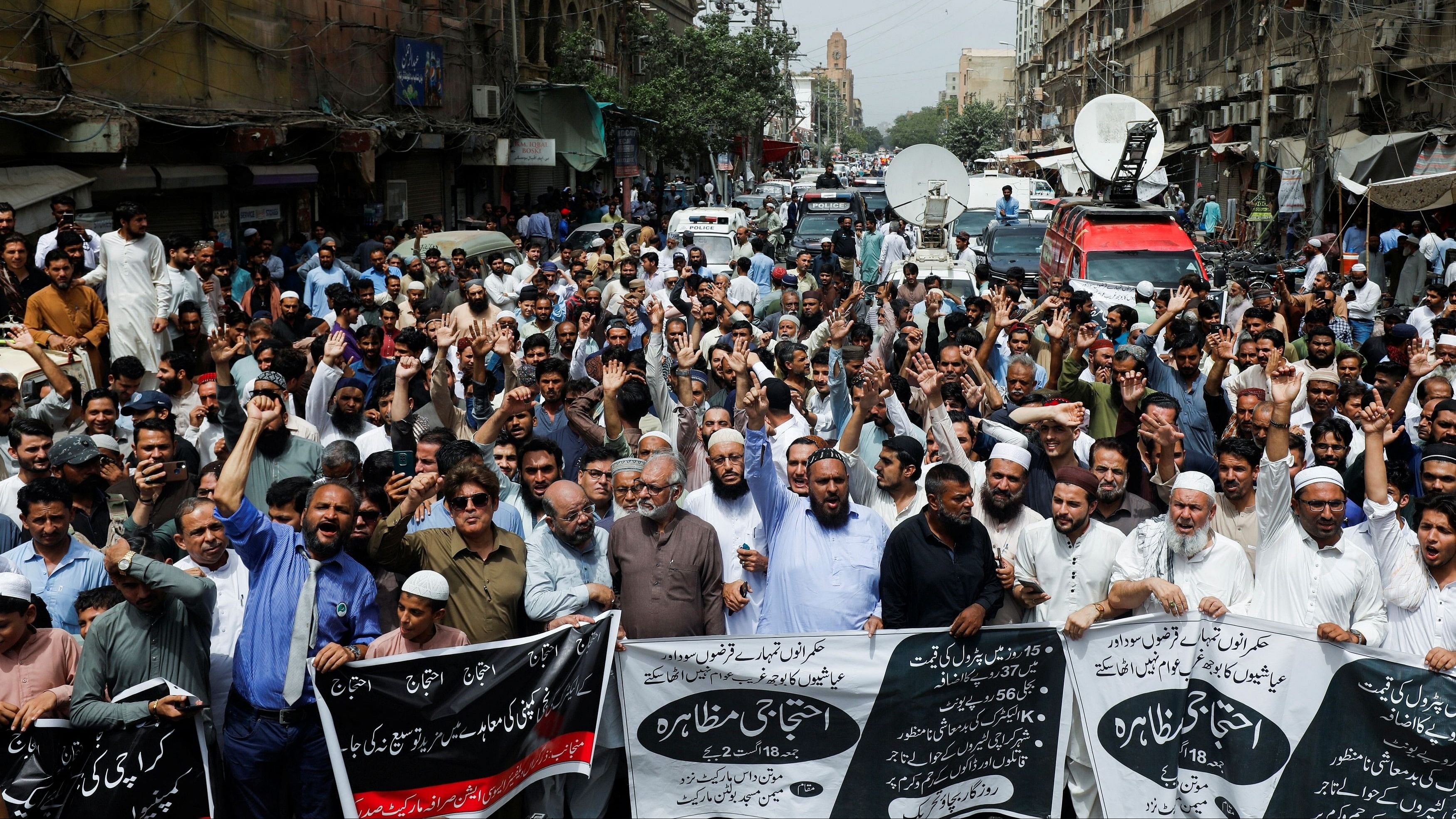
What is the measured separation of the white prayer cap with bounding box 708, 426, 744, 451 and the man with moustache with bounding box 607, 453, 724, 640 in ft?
1.41

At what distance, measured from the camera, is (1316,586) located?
17.0 ft

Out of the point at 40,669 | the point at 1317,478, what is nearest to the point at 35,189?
the point at 40,669

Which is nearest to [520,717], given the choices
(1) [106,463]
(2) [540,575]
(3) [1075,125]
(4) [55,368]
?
(2) [540,575]

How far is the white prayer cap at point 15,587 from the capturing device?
4480mm

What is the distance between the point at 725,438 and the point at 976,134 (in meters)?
84.9

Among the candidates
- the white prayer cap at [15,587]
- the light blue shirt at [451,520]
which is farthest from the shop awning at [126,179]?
the white prayer cap at [15,587]

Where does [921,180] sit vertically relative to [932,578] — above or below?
above

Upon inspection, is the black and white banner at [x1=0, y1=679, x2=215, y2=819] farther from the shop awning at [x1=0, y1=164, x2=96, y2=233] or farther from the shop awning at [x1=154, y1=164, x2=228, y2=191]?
the shop awning at [x1=154, y1=164, x2=228, y2=191]

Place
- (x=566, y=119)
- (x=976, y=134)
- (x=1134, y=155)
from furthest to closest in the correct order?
(x=976, y=134) < (x=566, y=119) < (x=1134, y=155)

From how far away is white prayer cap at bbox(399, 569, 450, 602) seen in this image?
4750mm

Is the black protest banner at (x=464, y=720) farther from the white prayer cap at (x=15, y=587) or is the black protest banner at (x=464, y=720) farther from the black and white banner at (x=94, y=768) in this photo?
the white prayer cap at (x=15, y=587)

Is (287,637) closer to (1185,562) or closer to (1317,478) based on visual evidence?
(1185,562)

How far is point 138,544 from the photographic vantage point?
17.8ft

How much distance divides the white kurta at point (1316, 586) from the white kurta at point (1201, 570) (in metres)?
0.11
